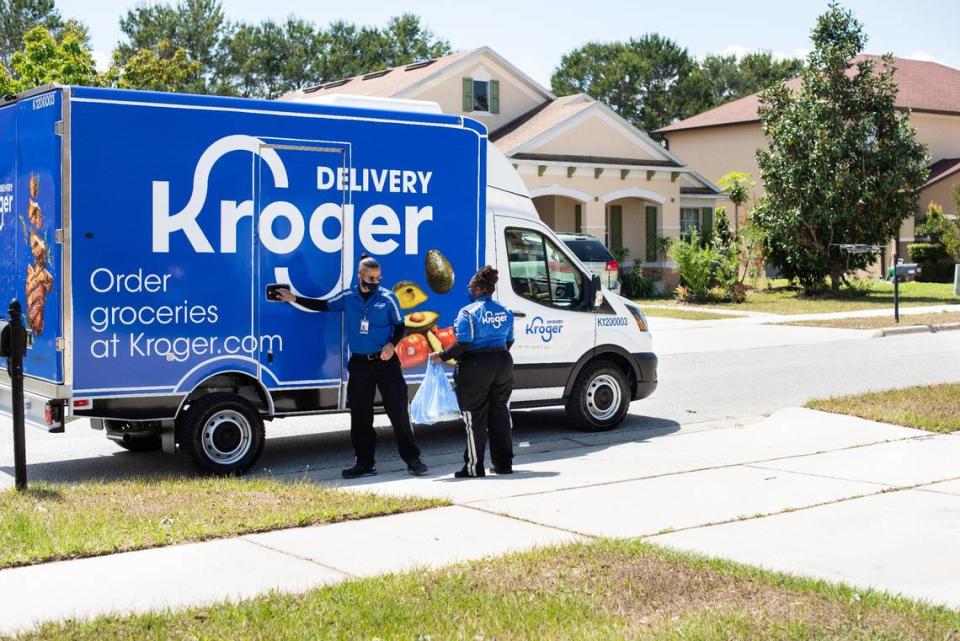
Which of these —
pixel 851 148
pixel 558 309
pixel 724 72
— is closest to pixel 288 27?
pixel 724 72

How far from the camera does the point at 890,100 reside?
33312 mm

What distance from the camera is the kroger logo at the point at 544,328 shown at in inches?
443

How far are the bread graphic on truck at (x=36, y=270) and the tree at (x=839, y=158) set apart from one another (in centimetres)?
2695

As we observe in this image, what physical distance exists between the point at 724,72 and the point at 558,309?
3696 inches

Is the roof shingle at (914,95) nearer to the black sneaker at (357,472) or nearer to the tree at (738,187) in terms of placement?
the tree at (738,187)

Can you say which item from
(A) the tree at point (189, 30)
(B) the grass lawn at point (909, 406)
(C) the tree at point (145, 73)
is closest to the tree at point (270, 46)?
(A) the tree at point (189, 30)

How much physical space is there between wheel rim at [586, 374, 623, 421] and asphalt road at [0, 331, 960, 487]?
0.26 m

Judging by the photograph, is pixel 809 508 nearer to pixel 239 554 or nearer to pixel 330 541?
pixel 330 541

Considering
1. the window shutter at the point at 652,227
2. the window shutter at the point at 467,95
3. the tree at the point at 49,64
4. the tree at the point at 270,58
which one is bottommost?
the window shutter at the point at 652,227

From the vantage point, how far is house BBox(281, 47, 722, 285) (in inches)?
1357

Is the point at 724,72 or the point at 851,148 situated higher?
the point at 724,72

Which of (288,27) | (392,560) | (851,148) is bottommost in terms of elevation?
(392,560)

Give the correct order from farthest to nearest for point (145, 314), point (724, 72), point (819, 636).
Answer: point (724, 72) → point (145, 314) → point (819, 636)

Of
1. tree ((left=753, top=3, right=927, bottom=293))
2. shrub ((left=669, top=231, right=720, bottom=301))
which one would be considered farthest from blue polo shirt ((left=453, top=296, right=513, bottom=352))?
tree ((left=753, top=3, right=927, bottom=293))
